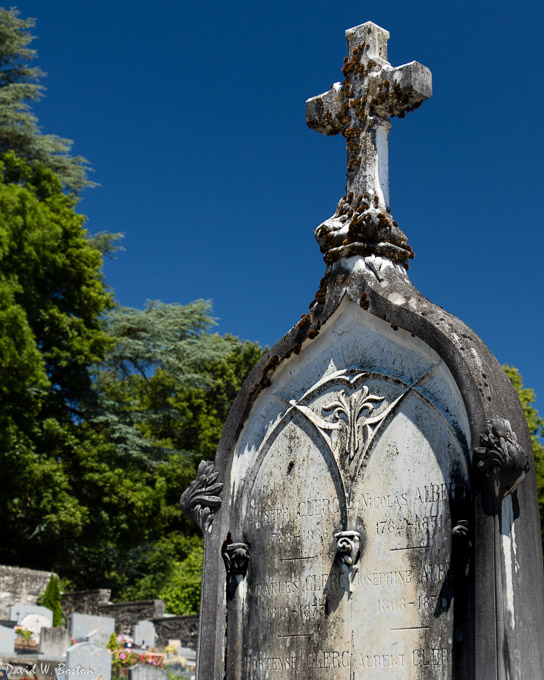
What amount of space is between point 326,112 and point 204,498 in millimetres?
2660

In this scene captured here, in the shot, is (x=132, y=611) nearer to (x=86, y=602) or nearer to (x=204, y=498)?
(x=86, y=602)

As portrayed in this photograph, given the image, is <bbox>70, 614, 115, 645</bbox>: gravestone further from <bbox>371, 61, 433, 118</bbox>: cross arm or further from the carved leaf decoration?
<bbox>371, 61, 433, 118</bbox>: cross arm

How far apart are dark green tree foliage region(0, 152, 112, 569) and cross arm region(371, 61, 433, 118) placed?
1679 cm

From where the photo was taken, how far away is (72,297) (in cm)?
2867

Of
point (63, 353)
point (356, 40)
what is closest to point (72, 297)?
point (63, 353)

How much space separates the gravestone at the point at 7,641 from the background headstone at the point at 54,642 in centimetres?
53

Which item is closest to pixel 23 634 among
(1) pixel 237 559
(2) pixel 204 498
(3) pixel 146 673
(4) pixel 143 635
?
(4) pixel 143 635

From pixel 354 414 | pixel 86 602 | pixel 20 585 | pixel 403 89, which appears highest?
pixel 403 89

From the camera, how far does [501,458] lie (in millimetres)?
4793

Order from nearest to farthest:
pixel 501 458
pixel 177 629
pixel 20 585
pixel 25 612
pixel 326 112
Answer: pixel 501 458
pixel 326 112
pixel 25 612
pixel 20 585
pixel 177 629

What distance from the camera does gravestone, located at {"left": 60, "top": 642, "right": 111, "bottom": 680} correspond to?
12781 mm

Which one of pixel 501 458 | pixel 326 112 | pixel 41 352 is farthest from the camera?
pixel 41 352

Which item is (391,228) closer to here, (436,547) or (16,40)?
(436,547)

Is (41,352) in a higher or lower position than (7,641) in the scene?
higher
